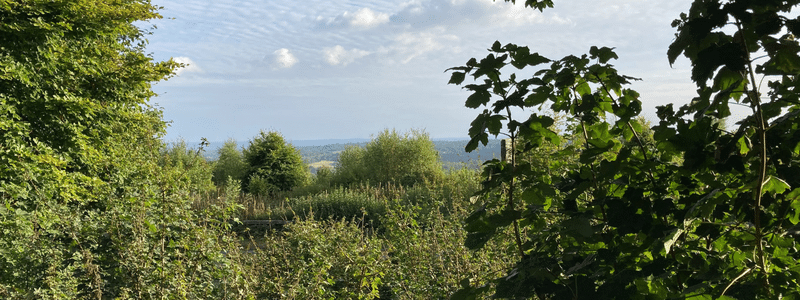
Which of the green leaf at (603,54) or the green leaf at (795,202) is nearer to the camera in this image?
the green leaf at (795,202)

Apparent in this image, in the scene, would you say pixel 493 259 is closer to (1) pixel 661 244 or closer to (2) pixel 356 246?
(2) pixel 356 246

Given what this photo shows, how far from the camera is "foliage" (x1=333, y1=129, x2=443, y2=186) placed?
19.9 m

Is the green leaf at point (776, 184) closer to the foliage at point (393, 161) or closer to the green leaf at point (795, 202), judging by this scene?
the green leaf at point (795, 202)

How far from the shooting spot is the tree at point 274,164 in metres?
20.4

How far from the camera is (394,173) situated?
2006 centimetres

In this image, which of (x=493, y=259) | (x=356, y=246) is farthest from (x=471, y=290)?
(x=356, y=246)

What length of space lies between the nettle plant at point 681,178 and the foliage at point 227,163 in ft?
75.8

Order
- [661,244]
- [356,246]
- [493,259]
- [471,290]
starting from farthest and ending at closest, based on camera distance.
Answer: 1. [356,246]
2. [493,259]
3. [471,290]
4. [661,244]

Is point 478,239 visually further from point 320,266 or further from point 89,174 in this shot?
point 89,174

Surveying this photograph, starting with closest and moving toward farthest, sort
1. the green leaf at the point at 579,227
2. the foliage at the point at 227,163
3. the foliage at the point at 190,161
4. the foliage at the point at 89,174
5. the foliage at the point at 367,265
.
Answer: the green leaf at the point at 579,227 < the foliage at the point at 367,265 < the foliage at the point at 89,174 < the foliage at the point at 190,161 < the foliage at the point at 227,163

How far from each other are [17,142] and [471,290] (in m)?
8.49

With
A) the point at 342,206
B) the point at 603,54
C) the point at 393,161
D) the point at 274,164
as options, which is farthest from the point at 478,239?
the point at 274,164

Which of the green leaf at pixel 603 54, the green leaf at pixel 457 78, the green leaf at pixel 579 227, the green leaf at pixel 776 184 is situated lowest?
the green leaf at pixel 579 227

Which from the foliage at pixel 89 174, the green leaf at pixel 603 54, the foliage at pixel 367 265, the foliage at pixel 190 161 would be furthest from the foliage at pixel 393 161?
the green leaf at pixel 603 54
